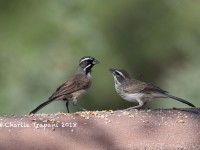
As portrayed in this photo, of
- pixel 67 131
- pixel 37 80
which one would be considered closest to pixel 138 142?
pixel 67 131

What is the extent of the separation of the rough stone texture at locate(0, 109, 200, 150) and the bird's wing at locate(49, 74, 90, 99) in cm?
175

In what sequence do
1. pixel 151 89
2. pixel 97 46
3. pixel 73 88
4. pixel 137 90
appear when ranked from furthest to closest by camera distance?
1. pixel 97 46
2. pixel 73 88
3. pixel 137 90
4. pixel 151 89

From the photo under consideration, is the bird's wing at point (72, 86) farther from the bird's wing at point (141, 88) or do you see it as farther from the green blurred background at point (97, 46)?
the green blurred background at point (97, 46)

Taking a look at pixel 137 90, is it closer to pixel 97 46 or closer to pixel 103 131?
pixel 103 131

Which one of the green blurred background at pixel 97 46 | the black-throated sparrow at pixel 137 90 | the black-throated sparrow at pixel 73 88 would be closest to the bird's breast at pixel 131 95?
the black-throated sparrow at pixel 137 90

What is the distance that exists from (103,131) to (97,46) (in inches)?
278

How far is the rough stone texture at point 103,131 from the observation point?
288 inches

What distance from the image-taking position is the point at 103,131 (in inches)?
302

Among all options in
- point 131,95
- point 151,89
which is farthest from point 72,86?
point 151,89

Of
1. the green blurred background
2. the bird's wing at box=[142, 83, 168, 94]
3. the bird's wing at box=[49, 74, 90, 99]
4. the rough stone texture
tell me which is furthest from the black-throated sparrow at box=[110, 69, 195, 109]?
the green blurred background

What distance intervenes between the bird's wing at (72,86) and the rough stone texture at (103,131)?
175 cm

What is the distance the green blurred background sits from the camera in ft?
46.5

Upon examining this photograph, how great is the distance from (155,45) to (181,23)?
639mm

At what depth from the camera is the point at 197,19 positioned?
15.3 m
